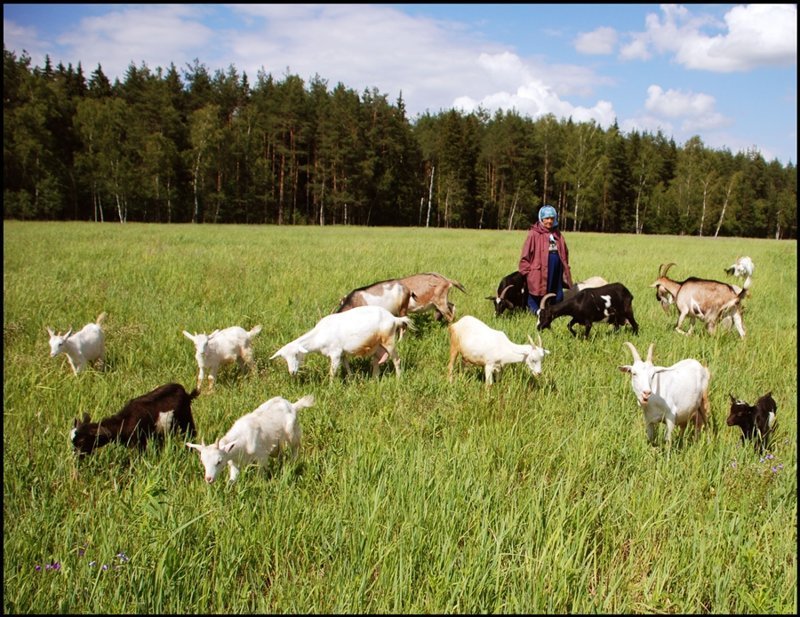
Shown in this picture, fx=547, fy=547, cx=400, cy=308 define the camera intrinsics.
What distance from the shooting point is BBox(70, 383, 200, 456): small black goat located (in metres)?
4.35

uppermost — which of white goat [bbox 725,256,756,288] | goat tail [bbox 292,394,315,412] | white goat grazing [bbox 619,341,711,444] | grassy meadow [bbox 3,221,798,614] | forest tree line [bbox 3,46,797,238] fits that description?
forest tree line [bbox 3,46,797,238]

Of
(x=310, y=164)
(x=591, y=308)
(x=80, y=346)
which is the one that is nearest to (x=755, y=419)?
(x=591, y=308)

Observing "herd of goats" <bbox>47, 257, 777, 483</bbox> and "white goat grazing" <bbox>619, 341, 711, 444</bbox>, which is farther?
"white goat grazing" <bbox>619, 341, 711, 444</bbox>

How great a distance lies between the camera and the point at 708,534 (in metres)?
3.45

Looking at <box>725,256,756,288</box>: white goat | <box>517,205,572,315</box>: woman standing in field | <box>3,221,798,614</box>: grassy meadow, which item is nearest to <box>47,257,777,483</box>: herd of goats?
<box>3,221,798,614</box>: grassy meadow

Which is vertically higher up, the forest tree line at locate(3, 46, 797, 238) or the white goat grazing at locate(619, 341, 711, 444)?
the forest tree line at locate(3, 46, 797, 238)

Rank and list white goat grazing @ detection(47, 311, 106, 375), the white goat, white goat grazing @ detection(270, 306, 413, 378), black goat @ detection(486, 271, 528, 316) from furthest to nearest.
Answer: the white goat → black goat @ detection(486, 271, 528, 316) → white goat grazing @ detection(270, 306, 413, 378) → white goat grazing @ detection(47, 311, 106, 375)

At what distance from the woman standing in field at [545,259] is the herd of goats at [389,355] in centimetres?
36

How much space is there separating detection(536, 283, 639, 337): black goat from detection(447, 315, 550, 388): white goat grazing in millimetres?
2647

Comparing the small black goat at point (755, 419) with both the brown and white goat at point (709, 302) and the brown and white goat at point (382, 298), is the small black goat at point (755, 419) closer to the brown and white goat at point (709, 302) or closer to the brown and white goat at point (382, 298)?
the brown and white goat at point (709, 302)

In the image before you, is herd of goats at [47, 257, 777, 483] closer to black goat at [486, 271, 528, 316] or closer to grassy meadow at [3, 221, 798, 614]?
black goat at [486, 271, 528, 316]

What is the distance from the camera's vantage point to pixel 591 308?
924cm

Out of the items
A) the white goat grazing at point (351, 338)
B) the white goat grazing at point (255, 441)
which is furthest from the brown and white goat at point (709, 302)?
the white goat grazing at point (255, 441)

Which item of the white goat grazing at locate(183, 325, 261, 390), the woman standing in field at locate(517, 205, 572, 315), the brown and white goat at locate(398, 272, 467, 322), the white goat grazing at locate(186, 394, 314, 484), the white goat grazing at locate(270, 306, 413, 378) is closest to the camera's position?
the white goat grazing at locate(186, 394, 314, 484)
